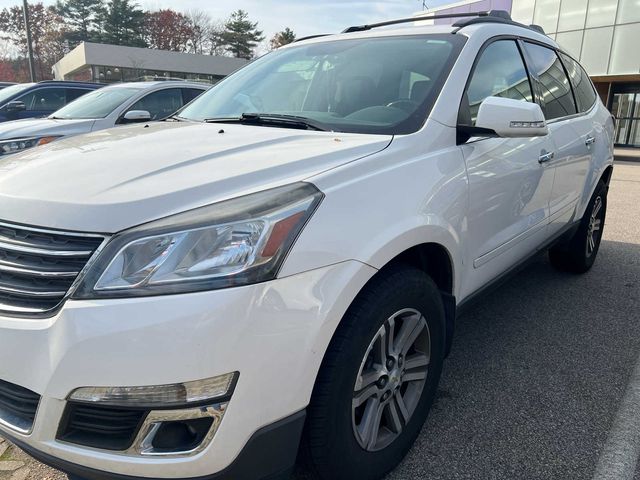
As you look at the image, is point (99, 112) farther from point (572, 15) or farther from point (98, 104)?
point (572, 15)

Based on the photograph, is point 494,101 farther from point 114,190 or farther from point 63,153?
point 63,153

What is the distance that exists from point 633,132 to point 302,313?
25.1 m

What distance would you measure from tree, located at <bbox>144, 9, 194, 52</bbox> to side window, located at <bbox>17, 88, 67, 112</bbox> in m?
50.2

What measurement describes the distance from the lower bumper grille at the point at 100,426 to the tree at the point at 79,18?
6081cm

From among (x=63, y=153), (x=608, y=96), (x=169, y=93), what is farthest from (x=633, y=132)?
(x=63, y=153)

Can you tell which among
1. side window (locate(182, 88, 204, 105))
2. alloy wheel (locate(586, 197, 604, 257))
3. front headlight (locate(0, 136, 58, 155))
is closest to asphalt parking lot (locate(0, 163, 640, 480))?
alloy wheel (locate(586, 197, 604, 257))

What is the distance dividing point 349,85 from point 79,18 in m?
61.9

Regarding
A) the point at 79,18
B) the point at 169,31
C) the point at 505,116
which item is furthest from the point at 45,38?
the point at 505,116

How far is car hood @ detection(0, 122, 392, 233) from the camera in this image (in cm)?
156

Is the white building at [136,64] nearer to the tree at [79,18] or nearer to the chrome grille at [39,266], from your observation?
the tree at [79,18]

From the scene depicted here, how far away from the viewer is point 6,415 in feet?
5.22

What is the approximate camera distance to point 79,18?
54969mm

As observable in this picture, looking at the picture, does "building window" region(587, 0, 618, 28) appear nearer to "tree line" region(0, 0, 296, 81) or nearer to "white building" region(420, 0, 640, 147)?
"white building" region(420, 0, 640, 147)

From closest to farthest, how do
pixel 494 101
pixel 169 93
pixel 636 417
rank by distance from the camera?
pixel 494 101
pixel 636 417
pixel 169 93
